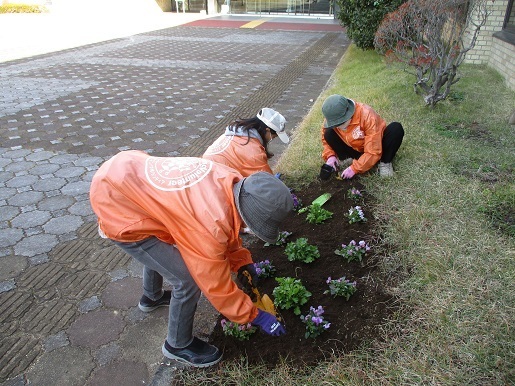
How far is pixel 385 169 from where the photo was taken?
3.68 meters

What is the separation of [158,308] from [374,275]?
4.33 ft

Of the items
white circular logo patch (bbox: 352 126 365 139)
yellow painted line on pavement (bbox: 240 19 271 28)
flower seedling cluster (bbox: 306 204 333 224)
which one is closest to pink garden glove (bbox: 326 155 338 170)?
white circular logo patch (bbox: 352 126 365 139)

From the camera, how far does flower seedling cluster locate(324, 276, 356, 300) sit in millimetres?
2452

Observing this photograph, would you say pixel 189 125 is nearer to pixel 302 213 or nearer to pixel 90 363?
pixel 302 213

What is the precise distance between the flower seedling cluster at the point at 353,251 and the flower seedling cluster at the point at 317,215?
43 cm

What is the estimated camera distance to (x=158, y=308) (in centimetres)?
254

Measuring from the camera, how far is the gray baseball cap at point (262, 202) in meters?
1.72

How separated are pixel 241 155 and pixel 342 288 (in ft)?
3.77

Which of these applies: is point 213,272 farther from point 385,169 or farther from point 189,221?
point 385,169

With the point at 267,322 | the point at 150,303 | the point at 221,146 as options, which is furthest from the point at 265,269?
the point at 221,146

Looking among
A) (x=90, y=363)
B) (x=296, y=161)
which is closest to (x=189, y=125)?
(x=296, y=161)

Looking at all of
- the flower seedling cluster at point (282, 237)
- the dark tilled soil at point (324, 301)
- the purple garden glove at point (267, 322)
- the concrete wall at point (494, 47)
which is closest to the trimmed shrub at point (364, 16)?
the concrete wall at point (494, 47)

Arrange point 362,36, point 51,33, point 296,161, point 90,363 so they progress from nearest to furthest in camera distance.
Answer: point 90,363 → point 296,161 → point 362,36 → point 51,33

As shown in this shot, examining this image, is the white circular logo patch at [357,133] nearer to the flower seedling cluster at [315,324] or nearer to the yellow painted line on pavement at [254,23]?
the flower seedling cluster at [315,324]
